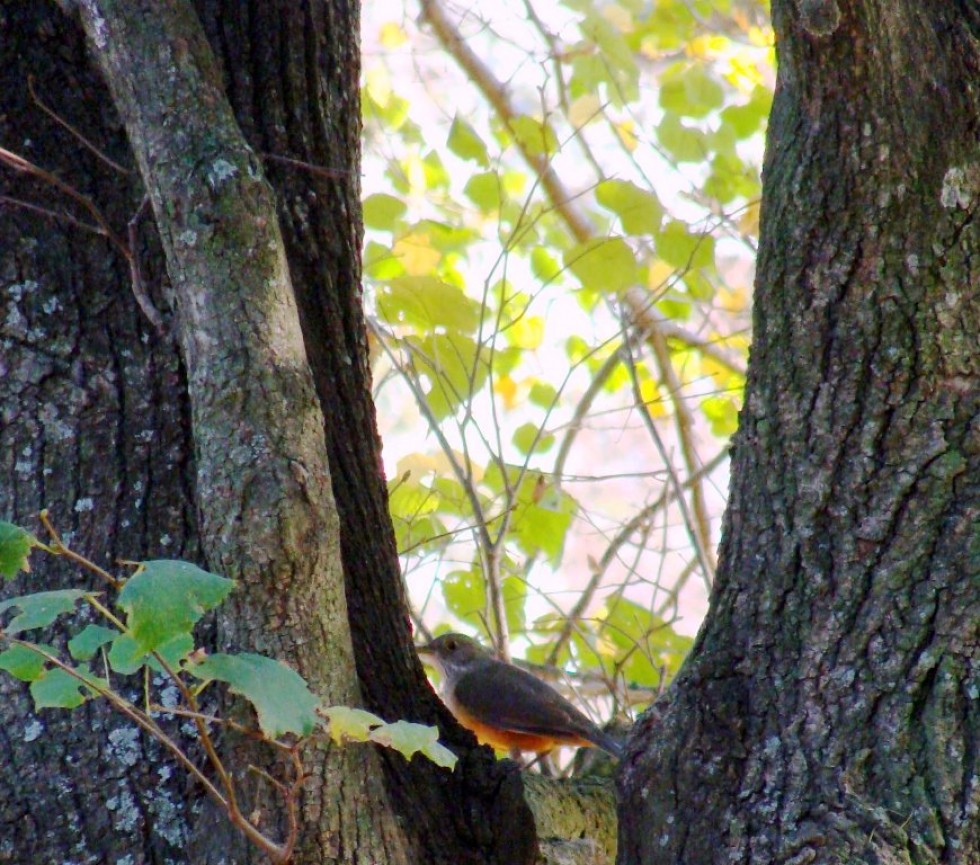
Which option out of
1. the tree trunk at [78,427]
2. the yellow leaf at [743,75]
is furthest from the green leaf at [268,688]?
the yellow leaf at [743,75]

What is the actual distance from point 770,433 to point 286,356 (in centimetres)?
74

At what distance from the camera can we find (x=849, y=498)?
1.81m

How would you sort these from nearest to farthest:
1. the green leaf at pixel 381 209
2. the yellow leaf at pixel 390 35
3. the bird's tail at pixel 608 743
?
the bird's tail at pixel 608 743 → the green leaf at pixel 381 209 → the yellow leaf at pixel 390 35

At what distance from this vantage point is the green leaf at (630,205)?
139 inches

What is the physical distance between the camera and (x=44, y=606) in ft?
4.24

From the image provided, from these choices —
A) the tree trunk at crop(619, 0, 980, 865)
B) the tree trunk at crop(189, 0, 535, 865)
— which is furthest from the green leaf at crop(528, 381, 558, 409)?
the tree trunk at crop(619, 0, 980, 865)

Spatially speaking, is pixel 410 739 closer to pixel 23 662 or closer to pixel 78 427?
pixel 23 662

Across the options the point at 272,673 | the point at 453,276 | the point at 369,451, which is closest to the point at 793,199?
the point at 369,451

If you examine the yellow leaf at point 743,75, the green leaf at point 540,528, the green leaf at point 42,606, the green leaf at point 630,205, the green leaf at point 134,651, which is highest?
the yellow leaf at point 743,75

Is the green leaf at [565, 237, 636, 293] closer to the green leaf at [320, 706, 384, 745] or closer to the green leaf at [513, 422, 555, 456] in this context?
the green leaf at [513, 422, 555, 456]

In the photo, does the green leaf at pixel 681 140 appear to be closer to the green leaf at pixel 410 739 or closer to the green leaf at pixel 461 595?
the green leaf at pixel 461 595

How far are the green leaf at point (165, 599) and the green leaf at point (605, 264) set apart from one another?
2.38 m

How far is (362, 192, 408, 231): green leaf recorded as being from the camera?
3.64 metres

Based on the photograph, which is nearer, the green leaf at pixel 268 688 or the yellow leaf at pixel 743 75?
the green leaf at pixel 268 688
